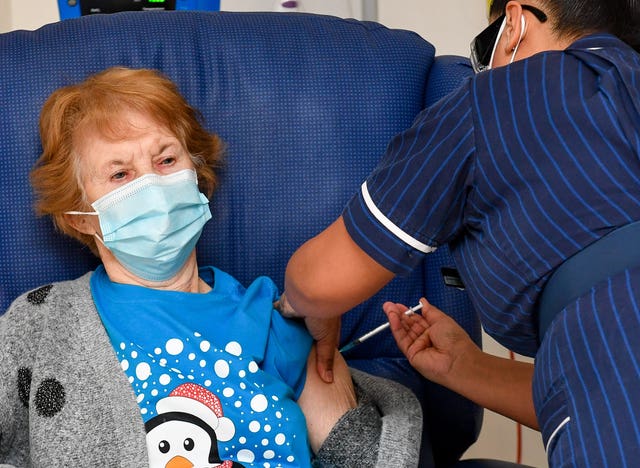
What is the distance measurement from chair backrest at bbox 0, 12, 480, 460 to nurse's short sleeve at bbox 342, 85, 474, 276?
24.9 inches

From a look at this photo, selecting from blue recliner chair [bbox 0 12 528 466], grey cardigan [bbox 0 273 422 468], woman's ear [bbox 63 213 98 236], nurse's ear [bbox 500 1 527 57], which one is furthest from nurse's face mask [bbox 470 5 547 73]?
woman's ear [bbox 63 213 98 236]

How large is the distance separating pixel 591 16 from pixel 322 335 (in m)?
0.73

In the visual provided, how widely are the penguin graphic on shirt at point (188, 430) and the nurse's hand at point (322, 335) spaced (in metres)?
0.21

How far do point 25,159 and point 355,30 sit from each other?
2.46 feet

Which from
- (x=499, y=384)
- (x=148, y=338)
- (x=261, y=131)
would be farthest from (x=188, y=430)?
(x=261, y=131)

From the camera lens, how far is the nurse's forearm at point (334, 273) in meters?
1.22

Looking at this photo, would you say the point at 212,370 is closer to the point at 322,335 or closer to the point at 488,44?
the point at 322,335

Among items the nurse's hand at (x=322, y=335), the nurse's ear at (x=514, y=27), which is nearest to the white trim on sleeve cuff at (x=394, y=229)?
the nurse's ear at (x=514, y=27)

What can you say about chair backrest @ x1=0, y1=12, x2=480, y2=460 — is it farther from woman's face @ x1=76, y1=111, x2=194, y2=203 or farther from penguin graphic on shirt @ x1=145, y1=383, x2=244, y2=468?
penguin graphic on shirt @ x1=145, y1=383, x2=244, y2=468

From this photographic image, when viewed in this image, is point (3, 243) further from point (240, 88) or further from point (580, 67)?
point (580, 67)

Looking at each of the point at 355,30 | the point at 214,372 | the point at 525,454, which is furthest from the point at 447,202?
the point at 525,454

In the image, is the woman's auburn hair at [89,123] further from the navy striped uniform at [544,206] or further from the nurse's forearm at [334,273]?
the navy striped uniform at [544,206]

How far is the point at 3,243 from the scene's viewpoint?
5.78 feet

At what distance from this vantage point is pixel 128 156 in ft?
5.26
